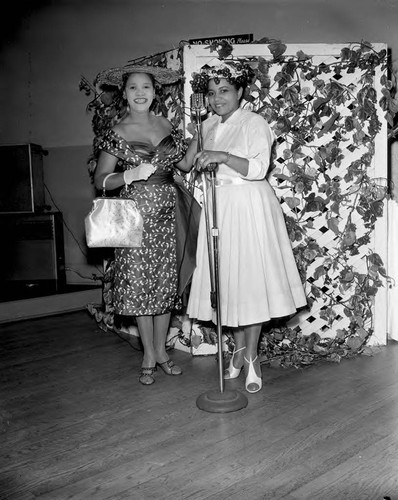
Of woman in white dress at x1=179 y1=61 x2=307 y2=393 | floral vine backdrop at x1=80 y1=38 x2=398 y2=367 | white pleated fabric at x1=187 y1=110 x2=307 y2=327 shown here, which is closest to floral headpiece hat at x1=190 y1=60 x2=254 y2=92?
woman in white dress at x1=179 y1=61 x2=307 y2=393

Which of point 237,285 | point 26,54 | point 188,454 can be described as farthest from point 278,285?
point 26,54

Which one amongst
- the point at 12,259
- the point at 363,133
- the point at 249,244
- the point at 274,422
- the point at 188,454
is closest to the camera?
the point at 188,454

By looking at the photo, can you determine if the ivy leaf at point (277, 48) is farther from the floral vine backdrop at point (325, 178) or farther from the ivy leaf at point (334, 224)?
the ivy leaf at point (334, 224)

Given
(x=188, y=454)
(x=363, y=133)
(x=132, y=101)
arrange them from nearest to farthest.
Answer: (x=188, y=454) → (x=132, y=101) → (x=363, y=133)

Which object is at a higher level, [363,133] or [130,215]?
[363,133]

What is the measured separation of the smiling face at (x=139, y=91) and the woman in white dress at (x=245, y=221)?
0.31 metres

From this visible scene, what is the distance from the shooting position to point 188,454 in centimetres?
212

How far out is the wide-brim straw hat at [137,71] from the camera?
2879 millimetres

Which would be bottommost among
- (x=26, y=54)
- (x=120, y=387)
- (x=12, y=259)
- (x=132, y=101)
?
(x=120, y=387)

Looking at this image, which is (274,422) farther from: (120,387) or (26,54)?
(26,54)

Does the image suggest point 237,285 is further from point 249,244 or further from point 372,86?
point 372,86

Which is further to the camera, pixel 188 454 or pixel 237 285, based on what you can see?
pixel 237 285

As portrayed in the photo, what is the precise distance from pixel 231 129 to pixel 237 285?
2.60 ft

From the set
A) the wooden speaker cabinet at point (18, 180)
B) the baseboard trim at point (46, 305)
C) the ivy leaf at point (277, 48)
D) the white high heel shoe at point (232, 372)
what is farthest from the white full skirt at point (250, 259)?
the wooden speaker cabinet at point (18, 180)
